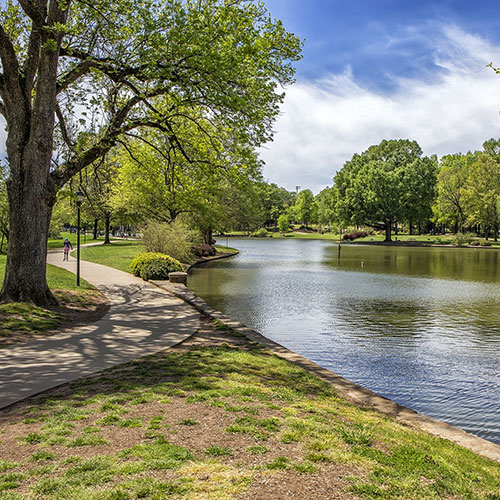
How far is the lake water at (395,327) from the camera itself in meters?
7.98

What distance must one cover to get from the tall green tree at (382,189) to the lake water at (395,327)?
4675cm

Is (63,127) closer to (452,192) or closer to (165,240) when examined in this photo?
(165,240)

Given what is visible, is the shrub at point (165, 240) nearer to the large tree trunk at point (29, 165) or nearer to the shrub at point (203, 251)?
the shrub at point (203, 251)

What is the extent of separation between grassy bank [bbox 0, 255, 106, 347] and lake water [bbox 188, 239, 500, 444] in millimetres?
4341

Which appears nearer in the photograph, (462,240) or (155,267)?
(155,267)

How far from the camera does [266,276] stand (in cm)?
2583

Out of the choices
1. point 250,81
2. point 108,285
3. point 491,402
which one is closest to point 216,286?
point 108,285

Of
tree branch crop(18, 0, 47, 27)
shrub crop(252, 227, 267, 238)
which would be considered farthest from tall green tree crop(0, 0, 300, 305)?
shrub crop(252, 227, 267, 238)

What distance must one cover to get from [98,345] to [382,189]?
69294 mm

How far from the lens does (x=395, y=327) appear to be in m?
13.3

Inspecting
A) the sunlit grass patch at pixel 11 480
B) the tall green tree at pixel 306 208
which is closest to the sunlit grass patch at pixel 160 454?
the sunlit grass patch at pixel 11 480

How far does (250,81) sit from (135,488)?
1181 centimetres

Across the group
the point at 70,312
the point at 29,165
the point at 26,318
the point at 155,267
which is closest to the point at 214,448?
the point at 26,318

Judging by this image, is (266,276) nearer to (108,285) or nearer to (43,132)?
(108,285)
